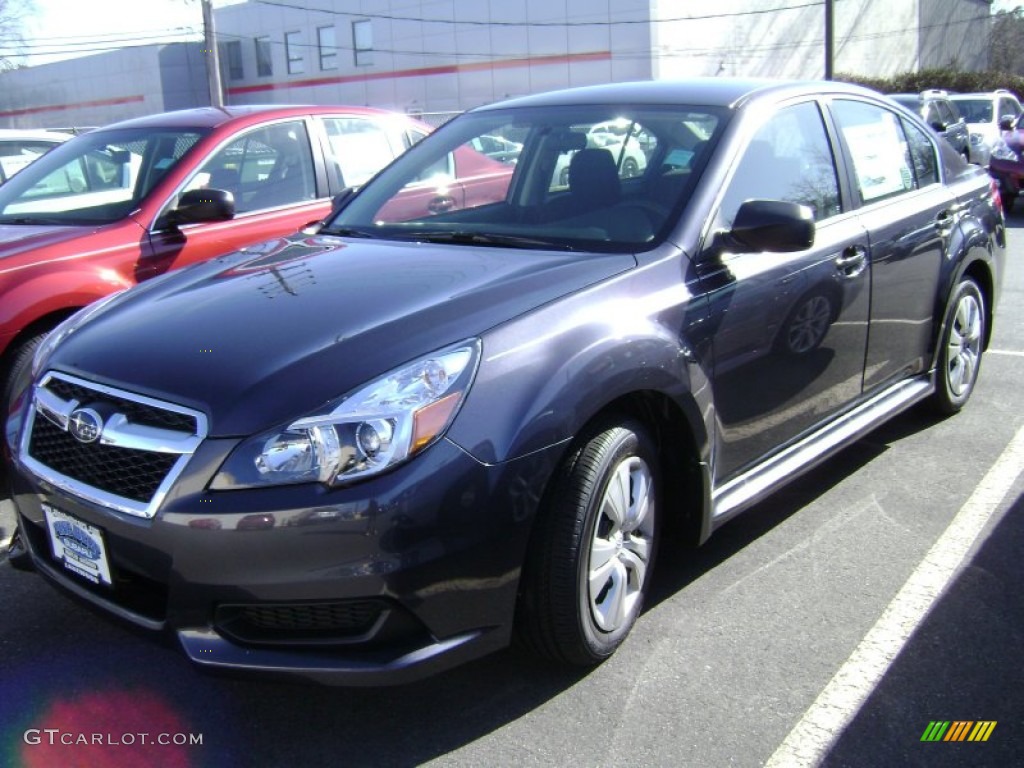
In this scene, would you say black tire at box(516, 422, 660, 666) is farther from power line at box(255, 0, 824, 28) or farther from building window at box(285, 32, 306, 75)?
building window at box(285, 32, 306, 75)

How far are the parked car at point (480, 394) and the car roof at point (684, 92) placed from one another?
0.06ft

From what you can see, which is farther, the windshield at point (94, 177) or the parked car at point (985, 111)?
the parked car at point (985, 111)

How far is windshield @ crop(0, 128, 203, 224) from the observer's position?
5.31 m

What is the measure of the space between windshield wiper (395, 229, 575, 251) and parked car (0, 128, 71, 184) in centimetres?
556

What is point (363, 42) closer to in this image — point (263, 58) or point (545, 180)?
point (263, 58)

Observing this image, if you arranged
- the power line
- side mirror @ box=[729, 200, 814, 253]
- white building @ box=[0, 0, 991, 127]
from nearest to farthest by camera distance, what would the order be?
side mirror @ box=[729, 200, 814, 253]
the power line
white building @ box=[0, 0, 991, 127]

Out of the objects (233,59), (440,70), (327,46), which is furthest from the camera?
(233,59)

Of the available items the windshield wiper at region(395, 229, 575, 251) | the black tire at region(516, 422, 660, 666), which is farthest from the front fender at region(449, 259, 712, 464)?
the windshield wiper at region(395, 229, 575, 251)

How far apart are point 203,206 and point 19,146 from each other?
4229mm

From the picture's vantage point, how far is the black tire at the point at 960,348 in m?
4.92

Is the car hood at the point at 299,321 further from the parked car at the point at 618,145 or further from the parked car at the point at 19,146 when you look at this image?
the parked car at the point at 19,146

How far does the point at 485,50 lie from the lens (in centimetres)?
3906

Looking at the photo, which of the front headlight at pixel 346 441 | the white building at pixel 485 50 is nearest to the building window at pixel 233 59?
the white building at pixel 485 50
